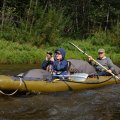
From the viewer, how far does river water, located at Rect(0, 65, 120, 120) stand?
8000 mm

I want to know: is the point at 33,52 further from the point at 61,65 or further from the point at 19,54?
the point at 61,65

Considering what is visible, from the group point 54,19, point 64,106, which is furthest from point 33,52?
point 64,106

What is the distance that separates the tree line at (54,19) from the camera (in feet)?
68.6

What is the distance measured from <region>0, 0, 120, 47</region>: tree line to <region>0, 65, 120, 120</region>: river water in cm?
1044

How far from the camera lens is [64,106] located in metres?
8.91

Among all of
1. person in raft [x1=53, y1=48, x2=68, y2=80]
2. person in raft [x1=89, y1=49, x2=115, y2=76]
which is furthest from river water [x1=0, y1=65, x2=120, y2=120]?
person in raft [x1=89, y1=49, x2=115, y2=76]

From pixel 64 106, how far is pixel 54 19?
12827 millimetres

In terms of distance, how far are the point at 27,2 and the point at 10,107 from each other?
17.7 m

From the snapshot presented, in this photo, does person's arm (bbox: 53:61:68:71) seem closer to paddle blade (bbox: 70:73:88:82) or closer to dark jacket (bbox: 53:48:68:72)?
dark jacket (bbox: 53:48:68:72)

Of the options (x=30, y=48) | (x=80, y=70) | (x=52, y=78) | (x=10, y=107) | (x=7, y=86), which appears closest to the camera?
(x=10, y=107)

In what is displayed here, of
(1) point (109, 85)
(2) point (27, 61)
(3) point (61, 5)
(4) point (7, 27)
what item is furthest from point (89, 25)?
(1) point (109, 85)

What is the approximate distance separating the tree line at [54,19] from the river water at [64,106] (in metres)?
10.4

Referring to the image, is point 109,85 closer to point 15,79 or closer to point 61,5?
point 15,79

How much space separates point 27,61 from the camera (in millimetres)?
17094
